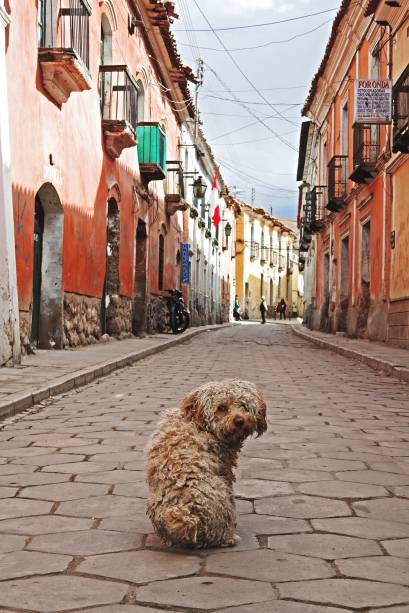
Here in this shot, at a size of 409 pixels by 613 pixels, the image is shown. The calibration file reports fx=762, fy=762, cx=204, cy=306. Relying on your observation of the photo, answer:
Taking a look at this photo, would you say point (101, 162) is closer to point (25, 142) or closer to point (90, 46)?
point (90, 46)

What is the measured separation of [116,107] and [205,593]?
13.9 m

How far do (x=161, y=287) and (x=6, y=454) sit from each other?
726 inches

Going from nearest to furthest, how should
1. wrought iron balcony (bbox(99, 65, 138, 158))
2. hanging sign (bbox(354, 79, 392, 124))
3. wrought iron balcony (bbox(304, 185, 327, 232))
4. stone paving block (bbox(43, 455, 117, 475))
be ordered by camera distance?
1. stone paving block (bbox(43, 455, 117, 475))
2. wrought iron balcony (bbox(99, 65, 138, 158))
3. hanging sign (bbox(354, 79, 392, 124))
4. wrought iron balcony (bbox(304, 185, 327, 232))

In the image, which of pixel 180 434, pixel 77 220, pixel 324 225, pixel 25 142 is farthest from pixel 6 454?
pixel 324 225

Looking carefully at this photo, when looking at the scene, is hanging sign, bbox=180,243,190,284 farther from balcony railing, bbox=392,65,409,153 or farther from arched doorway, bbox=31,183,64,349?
arched doorway, bbox=31,183,64,349

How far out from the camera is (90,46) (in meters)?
14.1

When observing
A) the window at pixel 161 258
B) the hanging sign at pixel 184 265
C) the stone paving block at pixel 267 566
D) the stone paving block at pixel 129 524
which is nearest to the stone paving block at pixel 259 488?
the stone paving block at pixel 129 524

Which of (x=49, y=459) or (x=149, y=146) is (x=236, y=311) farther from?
(x=49, y=459)

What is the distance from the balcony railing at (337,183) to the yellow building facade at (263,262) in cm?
2937

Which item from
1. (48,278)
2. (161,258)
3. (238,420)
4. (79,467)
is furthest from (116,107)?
(238,420)

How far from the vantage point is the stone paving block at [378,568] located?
8.63ft

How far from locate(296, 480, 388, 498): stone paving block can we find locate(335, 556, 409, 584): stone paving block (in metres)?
0.96

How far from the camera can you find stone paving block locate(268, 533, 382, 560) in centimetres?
289

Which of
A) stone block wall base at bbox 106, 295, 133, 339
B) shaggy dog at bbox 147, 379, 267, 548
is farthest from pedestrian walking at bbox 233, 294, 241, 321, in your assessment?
shaggy dog at bbox 147, 379, 267, 548
